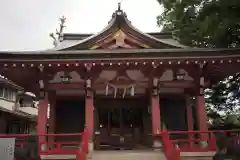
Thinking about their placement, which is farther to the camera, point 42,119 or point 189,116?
point 189,116

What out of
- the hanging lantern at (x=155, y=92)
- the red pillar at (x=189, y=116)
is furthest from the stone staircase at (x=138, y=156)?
the red pillar at (x=189, y=116)

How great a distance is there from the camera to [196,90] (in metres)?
11.6

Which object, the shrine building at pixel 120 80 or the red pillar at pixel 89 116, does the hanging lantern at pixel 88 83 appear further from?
the red pillar at pixel 89 116

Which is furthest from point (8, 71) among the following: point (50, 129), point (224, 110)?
point (224, 110)

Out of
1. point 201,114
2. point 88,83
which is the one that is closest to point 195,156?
point 201,114

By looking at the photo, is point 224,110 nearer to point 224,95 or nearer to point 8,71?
point 224,95

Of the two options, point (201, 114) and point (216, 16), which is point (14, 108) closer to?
point (201, 114)

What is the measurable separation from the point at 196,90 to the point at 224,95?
322 inches

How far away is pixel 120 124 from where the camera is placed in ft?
44.1

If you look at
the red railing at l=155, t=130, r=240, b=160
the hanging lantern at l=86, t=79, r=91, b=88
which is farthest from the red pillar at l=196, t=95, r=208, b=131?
the hanging lantern at l=86, t=79, r=91, b=88

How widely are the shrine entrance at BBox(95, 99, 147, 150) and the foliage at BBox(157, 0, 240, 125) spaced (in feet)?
18.8

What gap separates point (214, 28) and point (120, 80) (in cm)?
548

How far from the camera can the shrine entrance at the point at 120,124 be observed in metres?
13.2

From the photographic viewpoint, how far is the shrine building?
10211 mm
